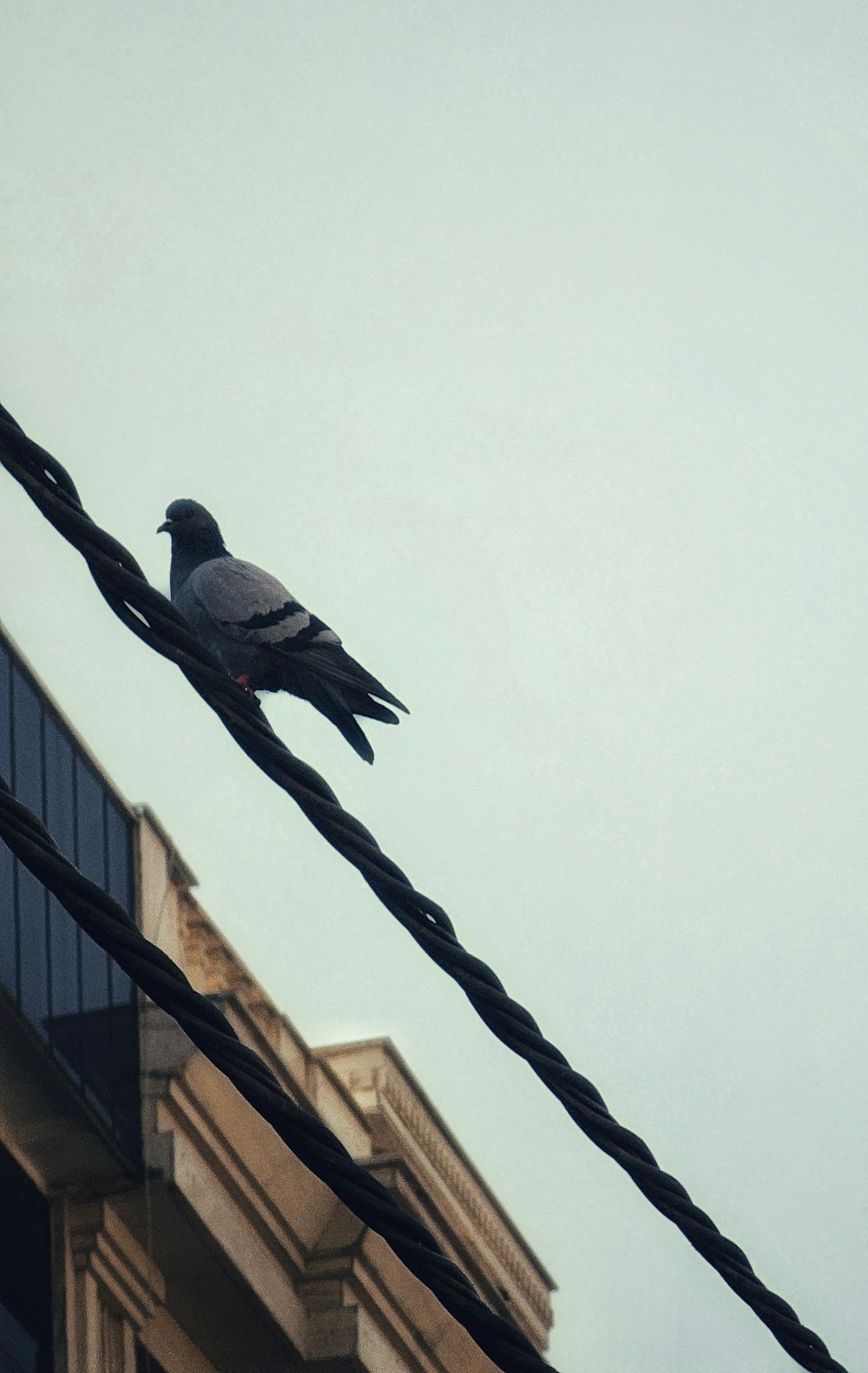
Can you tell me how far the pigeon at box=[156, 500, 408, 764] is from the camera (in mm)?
6414

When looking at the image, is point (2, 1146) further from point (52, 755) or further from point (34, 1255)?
point (52, 755)

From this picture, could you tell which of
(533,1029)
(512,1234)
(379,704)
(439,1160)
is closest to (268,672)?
(379,704)

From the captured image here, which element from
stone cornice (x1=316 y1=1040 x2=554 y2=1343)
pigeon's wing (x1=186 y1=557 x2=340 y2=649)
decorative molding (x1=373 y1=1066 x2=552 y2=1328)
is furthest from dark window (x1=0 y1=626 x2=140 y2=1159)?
pigeon's wing (x1=186 y1=557 x2=340 y2=649)

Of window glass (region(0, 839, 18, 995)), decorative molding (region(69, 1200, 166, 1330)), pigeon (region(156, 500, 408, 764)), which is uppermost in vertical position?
window glass (region(0, 839, 18, 995))

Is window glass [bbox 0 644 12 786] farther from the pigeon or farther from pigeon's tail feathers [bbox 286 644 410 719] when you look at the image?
pigeon's tail feathers [bbox 286 644 410 719]

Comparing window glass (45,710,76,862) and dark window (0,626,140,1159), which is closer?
dark window (0,626,140,1159)

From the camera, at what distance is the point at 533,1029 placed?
3.57 m

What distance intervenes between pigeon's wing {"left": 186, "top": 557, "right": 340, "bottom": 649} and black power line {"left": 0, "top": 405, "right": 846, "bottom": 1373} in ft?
9.86

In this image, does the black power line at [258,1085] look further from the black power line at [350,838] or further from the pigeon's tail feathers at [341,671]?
the pigeon's tail feathers at [341,671]

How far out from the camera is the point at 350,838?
11.5 ft

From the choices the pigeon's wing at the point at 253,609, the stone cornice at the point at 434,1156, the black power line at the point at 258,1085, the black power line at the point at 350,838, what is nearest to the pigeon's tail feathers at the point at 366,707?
the pigeon's wing at the point at 253,609

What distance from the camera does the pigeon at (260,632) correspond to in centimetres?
641

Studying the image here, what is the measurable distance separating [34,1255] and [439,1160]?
438 cm

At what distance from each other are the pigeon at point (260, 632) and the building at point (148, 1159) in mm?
5704
